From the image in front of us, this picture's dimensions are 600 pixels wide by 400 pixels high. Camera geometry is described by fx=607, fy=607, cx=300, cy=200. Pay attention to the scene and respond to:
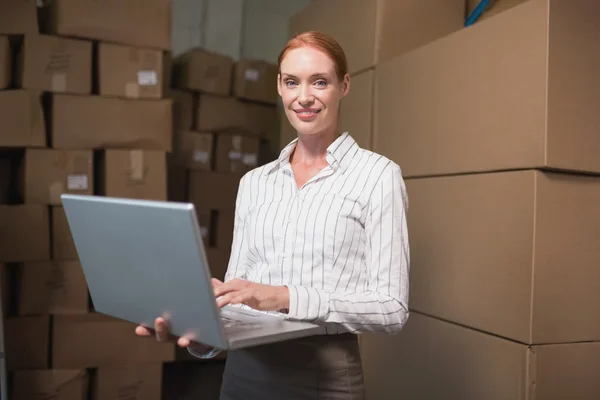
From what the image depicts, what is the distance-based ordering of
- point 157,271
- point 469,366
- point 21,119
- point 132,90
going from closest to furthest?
point 157,271, point 469,366, point 21,119, point 132,90

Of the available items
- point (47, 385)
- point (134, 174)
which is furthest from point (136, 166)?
point (47, 385)

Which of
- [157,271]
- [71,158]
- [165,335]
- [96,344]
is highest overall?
[71,158]

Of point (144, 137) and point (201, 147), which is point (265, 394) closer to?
point (144, 137)

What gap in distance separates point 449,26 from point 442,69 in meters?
0.49

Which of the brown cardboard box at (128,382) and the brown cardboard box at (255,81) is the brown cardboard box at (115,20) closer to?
the brown cardboard box at (255,81)

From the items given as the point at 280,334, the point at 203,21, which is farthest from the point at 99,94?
the point at 280,334

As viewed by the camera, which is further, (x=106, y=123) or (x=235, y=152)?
(x=235, y=152)

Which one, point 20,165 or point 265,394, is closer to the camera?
point 265,394

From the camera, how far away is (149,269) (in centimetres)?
82

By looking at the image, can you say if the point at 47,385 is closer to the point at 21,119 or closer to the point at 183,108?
the point at 21,119

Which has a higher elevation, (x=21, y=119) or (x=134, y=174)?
(x=21, y=119)

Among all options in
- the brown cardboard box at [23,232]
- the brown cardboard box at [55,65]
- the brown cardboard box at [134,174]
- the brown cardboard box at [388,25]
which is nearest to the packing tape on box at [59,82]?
the brown cardboard box at [55,65]

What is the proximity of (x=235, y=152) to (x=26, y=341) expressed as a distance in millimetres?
1162

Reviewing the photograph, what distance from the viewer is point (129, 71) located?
2.24 m
